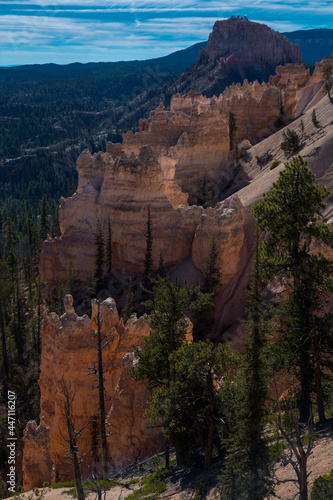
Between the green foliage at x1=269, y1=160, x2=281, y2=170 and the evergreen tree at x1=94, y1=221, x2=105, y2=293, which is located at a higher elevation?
the green foliage at x1=269, y1=160, x2=281, y2=170

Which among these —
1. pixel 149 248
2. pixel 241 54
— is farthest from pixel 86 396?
pixel 241 54

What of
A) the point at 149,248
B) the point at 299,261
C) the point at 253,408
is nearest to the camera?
the point at 253,408

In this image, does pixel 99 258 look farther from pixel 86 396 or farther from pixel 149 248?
pixel 86 396

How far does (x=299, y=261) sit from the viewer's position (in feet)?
51.6

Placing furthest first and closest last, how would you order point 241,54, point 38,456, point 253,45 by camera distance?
point 253,45, point 241,54, point 38,456

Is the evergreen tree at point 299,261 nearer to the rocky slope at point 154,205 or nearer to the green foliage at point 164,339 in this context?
the green foliage at point 164,339

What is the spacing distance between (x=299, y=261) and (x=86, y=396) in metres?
10.9

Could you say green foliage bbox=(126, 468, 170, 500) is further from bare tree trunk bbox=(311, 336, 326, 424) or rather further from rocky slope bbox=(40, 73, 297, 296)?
rocky slope bbox=(40, 73, 297, 296)

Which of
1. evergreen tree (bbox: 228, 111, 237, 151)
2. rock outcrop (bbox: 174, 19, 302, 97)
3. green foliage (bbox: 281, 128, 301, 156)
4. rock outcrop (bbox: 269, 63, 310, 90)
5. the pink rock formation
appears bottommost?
the pink rock formation

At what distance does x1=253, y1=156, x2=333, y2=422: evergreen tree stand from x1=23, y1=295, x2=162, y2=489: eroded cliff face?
6191 millimetres

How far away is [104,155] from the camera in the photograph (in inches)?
1602

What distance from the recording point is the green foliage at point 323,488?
417 inches

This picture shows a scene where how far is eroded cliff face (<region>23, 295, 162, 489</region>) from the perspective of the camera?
63.1ft

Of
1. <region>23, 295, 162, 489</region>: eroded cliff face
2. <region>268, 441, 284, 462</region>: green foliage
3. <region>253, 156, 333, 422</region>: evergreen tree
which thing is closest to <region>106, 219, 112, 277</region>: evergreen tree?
<region>23, 295, 162, 489</region>: eroded cliff face
